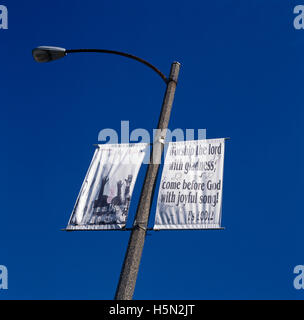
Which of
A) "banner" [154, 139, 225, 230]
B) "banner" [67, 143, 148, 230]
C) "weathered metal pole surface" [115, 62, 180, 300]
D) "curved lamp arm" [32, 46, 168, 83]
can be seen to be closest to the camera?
"weathered metal pole surface" [115, 62, 180, 300]

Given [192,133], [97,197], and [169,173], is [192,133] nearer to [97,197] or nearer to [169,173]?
[169,173]

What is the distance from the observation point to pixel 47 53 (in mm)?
9141

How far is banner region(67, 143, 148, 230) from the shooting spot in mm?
7517

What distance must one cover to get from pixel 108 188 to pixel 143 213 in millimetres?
913

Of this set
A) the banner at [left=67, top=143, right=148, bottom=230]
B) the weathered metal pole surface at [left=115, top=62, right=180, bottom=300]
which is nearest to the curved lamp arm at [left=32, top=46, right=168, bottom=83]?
the weathered metal pole surface at [left=115, top=62, right=180, bottom=300]

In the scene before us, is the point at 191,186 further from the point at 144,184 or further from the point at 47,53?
the point at 47,53

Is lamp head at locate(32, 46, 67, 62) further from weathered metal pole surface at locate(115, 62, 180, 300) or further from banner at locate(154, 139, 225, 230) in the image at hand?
banner at locate(154, 139, 225, 230)

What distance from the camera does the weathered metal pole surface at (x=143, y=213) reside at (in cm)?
672

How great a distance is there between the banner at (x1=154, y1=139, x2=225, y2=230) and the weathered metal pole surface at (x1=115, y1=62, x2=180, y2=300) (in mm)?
200

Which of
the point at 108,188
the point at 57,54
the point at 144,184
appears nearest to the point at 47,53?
the point at 57,54

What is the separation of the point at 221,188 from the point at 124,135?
2.35m

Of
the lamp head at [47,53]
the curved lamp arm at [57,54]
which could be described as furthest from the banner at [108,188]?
the lamp head at [47,53]
